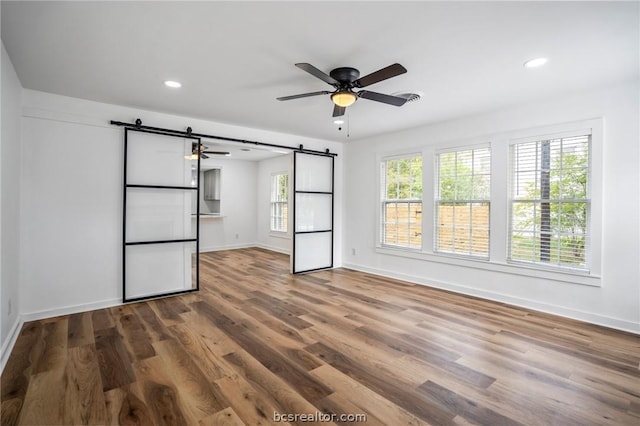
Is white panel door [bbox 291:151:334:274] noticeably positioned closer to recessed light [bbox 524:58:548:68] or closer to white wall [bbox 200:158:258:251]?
white wall [bbox 200:158:258:251]

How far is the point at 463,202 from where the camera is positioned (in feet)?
15.6

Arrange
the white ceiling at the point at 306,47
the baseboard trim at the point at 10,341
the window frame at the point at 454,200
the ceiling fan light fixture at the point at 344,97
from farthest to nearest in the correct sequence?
the window frame at the point at 454,200, the ceiling fan light fixture at the point at 344,97, the baseboard trim at the point at 10,341, the white ceiling at the point at 306,47

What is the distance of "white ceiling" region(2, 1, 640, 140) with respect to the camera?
6.97ft

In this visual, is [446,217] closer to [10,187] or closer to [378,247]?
[378,247]

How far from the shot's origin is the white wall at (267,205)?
8500mm

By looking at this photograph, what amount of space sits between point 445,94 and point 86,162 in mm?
4387

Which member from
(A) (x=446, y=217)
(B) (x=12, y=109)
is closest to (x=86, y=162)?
(B) (x=12, y=109)

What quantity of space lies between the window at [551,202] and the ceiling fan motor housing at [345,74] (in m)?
2.66

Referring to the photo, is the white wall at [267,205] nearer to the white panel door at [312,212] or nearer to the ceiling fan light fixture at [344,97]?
the white panel door at [312,212]

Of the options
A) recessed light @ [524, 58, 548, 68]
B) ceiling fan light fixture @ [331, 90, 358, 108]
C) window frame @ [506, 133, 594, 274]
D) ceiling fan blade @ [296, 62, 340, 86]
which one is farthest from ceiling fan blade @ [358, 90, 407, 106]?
window frame @ [506, 133, 594, 274]

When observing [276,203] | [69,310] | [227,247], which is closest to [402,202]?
[276,203]

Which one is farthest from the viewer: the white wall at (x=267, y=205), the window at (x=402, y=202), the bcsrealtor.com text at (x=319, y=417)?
the white wall at (x=267, y=205)

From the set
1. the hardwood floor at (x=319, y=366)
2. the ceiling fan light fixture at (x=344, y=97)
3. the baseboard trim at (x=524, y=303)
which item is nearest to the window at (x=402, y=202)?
the baseboard trim at (x=524, y=303)

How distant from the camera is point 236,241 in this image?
928 cm
